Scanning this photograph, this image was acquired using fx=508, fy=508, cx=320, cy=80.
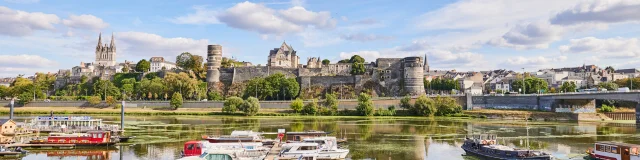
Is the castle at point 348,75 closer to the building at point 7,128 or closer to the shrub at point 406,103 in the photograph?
the shrub at point 406,103

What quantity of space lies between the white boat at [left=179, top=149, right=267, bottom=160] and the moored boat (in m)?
14.0

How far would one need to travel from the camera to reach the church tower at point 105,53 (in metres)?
178

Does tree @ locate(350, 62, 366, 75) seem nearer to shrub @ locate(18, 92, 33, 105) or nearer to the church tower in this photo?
shrub @ locate(18, 92, 33, 105)

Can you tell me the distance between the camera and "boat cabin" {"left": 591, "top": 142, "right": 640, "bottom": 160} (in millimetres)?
29453

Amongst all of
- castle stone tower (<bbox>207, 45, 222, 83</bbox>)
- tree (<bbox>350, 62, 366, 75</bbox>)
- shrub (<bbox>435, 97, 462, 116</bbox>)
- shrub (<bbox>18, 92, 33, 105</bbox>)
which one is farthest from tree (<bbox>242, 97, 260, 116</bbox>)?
shrub (<bbox>18, 92, 33, 105</bbox>)

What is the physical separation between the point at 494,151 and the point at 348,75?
7820 centimetres

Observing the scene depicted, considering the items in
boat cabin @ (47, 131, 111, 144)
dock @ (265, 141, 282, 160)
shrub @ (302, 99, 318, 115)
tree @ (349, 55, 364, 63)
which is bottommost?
dock @ (265, 141, 282, 160)

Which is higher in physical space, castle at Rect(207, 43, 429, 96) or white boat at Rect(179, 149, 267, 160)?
castle at Rect(207, 43, 429, 96)

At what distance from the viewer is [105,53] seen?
178375 millimetres

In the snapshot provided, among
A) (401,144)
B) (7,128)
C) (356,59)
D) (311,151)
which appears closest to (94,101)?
(7,128)

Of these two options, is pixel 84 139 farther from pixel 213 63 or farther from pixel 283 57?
pixel 283 57

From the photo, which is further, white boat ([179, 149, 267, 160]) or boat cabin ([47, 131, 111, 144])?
boat cabin ([47, 131, 111, 144])

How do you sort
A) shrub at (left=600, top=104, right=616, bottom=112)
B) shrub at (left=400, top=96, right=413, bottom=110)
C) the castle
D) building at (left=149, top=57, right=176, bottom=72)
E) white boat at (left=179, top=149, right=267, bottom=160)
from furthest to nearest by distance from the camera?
1. building at (left=149, top=57, right=176, bottom=72)
2. the castle
3. shrub at (left=400, top=96, right=413, bottom=110)
4. shrub at (left=600, top=104, right=616, bottom=112)
5. white boat at (left=179, top=149, right=267, bottom=160)

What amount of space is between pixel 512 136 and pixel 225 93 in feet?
237
